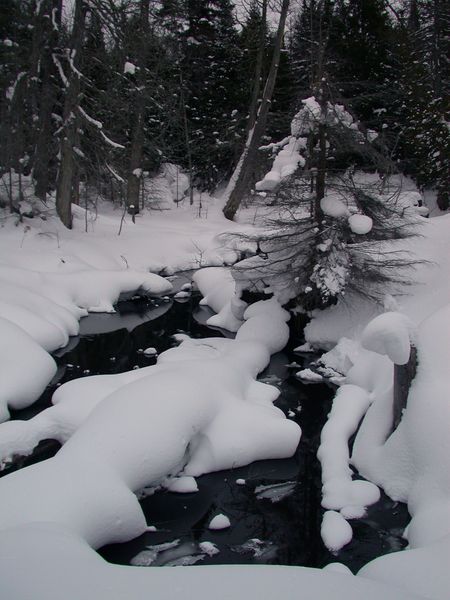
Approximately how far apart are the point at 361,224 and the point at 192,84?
56.2ft

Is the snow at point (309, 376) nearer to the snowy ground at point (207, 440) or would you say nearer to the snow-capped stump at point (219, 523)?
the snowy ground at point (207, 440)

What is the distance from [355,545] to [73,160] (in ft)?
43.1

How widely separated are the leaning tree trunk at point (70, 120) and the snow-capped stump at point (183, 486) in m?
11.5

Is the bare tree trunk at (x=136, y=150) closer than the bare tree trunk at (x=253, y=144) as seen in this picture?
Yes

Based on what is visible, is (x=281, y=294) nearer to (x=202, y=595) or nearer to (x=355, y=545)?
(x=355, y=545)

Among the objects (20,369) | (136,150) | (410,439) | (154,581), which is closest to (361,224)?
(410,439)

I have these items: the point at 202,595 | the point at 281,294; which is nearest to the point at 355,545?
the point at 202,595

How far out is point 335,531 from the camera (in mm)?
5270

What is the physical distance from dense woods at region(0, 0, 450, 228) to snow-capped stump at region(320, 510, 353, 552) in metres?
6.56

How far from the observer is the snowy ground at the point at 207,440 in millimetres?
3182

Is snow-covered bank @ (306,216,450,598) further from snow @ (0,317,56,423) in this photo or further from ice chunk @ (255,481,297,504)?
snow @ (0,317,56,423)

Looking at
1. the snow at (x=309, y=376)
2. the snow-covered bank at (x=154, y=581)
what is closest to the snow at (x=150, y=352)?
the snow at (x=309, y=376)

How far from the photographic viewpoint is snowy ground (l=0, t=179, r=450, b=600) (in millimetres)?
3182

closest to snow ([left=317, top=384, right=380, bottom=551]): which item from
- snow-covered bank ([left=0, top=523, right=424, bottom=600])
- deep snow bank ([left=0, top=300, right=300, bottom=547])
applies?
deep snow bank ([left=0, top=300, right=300, bottom=547])
